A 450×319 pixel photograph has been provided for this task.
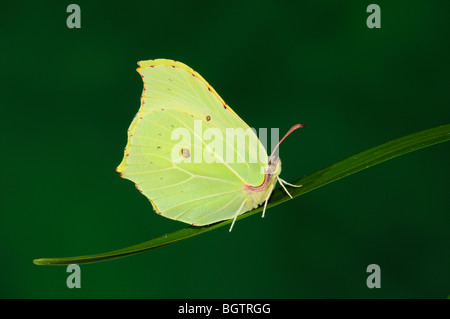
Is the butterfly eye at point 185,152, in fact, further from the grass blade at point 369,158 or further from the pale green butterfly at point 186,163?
the grass blade at point 369,158

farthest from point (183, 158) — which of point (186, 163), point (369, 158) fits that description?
point (369, 158)

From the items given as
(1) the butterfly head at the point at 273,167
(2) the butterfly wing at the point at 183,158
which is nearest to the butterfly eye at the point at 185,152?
(2) the butterfly wing at the point at 183,158

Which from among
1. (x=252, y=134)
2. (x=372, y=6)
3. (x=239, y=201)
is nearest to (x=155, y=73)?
(x=252, y=134)

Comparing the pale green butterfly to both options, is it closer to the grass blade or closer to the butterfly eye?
the butterfly eye

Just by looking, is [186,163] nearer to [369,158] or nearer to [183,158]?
[183,158]

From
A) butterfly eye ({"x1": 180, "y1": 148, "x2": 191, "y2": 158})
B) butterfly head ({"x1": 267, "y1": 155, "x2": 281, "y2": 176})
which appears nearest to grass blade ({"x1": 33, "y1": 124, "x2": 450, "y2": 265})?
butterfly head ({"x1": 267, "y1": 155, "x2": 281, "y2": 176})

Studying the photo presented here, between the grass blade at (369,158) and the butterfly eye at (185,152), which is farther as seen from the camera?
the butterfly eye at (185,152)

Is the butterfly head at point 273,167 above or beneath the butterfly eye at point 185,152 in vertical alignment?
beneath

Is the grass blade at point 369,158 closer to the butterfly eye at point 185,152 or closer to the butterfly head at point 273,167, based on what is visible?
the butterfly head at point 273,167
